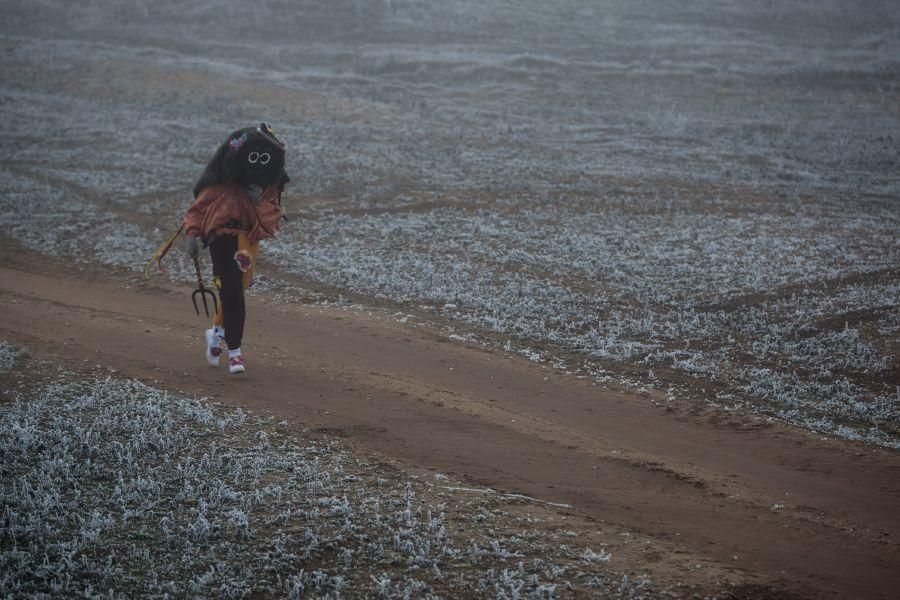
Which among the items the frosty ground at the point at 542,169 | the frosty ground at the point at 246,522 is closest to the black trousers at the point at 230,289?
the frosty ground at the point at 246,522

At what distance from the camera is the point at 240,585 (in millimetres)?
4797

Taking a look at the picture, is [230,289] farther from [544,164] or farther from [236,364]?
[544,164]

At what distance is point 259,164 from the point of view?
25.2ft

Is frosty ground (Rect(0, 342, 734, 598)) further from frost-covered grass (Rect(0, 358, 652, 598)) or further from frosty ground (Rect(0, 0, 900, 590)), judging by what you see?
frosty ground (Rect(0, 0, 900, 590))

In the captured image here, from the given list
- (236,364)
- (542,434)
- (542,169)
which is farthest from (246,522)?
(542,169)

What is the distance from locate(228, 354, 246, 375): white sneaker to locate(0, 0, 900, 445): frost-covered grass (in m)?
2.86

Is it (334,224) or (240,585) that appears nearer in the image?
(240,585)

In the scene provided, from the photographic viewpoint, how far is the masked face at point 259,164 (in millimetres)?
7578

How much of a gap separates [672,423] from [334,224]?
337 inches

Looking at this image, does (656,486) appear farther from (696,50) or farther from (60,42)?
(60,42)

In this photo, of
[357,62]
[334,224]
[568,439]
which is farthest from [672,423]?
[357,62]

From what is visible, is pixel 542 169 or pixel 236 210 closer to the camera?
pixel 236 210

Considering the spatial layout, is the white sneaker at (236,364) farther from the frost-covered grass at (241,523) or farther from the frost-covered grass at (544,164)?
the frost-covered grass at (544,164)

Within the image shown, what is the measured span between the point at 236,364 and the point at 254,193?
5.46ft
